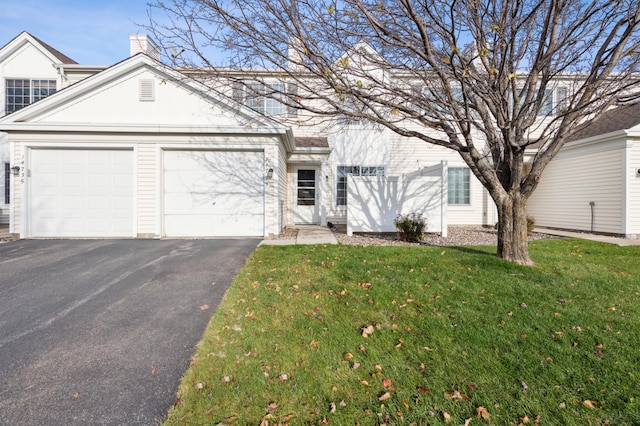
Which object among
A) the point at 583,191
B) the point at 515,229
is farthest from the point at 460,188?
the point at 515,229

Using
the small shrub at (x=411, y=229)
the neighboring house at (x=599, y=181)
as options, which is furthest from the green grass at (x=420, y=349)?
the neighboring house at (x=599, y=181)

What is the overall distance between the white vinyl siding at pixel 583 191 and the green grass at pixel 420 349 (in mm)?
6188

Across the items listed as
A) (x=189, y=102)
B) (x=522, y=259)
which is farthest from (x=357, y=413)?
(x=189, y=102)

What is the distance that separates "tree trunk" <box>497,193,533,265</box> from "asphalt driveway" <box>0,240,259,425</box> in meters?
5.01

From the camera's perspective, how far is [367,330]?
10.8 feet

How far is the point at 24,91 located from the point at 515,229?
18551 millimetres

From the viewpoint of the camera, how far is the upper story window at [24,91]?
42.9ft

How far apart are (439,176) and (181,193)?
7.67 meters

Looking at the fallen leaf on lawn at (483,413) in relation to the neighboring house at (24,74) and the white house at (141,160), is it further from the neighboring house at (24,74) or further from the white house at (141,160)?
the neighboring house at (24,74)

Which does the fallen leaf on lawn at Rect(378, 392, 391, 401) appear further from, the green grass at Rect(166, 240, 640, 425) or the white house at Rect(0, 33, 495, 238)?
the white house at Rect(0, 33, 495, 238)

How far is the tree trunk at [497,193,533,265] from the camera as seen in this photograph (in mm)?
5680

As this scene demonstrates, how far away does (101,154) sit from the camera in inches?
346

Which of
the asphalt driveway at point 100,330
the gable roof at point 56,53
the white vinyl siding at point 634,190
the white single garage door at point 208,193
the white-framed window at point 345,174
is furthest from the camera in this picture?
the gable roof at point 56,53

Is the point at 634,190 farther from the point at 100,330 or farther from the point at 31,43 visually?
the point at 31,43
